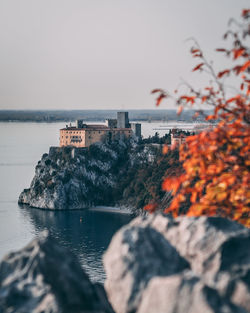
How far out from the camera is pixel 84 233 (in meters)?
74.4

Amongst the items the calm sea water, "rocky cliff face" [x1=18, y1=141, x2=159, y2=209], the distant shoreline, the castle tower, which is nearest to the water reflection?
the calm sea water

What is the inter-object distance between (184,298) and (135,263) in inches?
A: 32.5

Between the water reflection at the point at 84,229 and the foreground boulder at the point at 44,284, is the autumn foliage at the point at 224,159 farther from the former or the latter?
the water reflection at the point at 84,229

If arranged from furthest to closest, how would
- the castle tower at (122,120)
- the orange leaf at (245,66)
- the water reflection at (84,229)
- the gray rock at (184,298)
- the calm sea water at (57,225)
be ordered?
the castle tower at (122,120) → the calm sea water at (57,225) → the water reflection at (84,229) → the orange leaf at (245,66) → the gray rock at (184,298)

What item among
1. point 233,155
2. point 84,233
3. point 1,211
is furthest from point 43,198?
point 233,155

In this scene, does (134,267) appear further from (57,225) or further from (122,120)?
(122,120)

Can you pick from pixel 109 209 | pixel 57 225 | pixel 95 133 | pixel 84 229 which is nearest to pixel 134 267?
pixel 84 229

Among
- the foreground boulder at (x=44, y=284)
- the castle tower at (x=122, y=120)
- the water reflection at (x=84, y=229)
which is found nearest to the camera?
the foreground boulder at (x=44, y=284)

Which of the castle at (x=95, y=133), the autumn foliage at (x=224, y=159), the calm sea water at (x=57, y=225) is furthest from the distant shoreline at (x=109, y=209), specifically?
the autumn foliage at (x=224, y=159)

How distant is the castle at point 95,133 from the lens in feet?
359

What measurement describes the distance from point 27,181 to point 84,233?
46184mm

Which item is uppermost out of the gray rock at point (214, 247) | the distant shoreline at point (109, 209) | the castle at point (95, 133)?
the gray rock at point (214, 247)

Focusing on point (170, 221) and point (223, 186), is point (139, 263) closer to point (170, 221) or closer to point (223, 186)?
point (170, 221)

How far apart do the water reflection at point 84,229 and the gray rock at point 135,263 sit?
43004 millimetres
